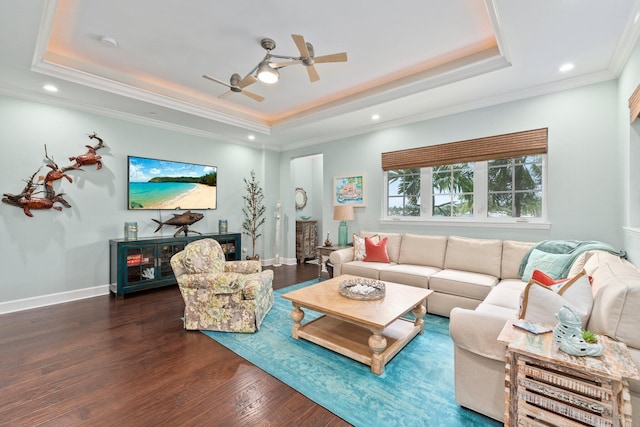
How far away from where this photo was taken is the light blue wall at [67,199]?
11.5ft

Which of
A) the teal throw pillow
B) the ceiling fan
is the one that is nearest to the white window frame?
the teal throw pillow

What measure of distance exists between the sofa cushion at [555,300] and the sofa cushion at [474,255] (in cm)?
183

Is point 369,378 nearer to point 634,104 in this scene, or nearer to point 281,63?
point 281,63

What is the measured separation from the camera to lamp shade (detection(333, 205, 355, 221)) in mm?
4932

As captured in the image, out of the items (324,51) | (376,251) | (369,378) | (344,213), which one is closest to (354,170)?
(344,213)

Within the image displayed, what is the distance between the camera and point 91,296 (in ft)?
13.3

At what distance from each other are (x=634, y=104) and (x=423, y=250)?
8.18 feet

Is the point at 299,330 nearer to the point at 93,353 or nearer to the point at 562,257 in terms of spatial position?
the point at 93,353

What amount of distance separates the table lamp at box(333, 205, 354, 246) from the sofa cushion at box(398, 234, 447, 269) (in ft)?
3.50

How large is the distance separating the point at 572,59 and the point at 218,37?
11.6 feet

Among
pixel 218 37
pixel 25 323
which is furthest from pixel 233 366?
pixel 218 37

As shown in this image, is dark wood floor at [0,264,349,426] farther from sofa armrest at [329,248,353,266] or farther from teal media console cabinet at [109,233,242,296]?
sofa armrest at [329,248,353,266]

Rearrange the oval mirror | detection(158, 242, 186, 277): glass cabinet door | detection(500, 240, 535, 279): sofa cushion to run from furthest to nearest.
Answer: the oval mirror < detection(158, 242, 186, 277): glass cabinet door < detection(500, 240, 535, 279): sofa cushion

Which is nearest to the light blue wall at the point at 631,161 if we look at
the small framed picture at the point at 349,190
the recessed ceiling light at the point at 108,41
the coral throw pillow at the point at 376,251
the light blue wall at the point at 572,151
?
the light blue wall at the point at 572,151
